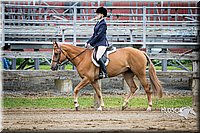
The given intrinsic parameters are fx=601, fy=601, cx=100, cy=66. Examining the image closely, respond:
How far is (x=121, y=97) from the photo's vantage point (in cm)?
1648

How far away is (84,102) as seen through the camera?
15.4m

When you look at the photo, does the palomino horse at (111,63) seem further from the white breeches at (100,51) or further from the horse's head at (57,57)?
the white breeches at (100,51)

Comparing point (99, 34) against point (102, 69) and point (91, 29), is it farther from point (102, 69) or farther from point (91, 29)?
point (91, 29)

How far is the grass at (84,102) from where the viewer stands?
48.1 feet

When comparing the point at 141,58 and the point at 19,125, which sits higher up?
the point at 141,58

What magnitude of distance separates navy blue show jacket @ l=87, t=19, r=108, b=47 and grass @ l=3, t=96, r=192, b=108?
171 centimetres

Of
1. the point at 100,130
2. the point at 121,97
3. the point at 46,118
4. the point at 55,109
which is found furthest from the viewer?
the point at 121,97

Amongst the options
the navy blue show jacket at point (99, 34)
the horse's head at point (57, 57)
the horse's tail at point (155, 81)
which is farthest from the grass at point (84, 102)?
the navy blue show jacket at point (99, 34)

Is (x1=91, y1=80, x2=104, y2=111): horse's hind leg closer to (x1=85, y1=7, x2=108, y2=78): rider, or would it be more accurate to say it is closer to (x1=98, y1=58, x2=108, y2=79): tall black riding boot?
(x1=98, y1=58, x2=108, y2=79): tall black riding boot

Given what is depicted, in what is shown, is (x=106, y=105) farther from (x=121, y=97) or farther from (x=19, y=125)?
(x=19, y=125)

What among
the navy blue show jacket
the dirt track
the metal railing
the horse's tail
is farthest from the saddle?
the metal railing

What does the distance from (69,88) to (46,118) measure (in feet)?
17.8

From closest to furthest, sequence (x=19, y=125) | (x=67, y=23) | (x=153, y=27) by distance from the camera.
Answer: (x=19, y=125) → (x=67, y=23) → (x=153, y=27)

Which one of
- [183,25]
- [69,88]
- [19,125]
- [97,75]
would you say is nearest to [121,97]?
[69,88]
